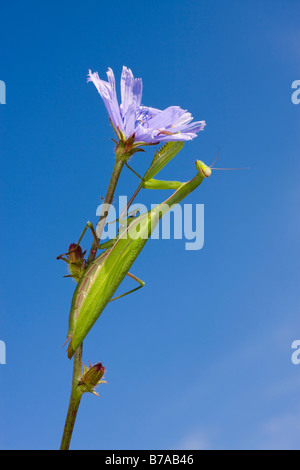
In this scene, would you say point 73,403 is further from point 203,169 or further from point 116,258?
point 203,169

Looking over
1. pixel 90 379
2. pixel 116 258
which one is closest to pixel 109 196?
pixel 116 258

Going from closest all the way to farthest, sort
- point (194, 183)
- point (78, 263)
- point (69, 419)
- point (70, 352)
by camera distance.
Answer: point (69, 419) → point (70, 352) → point (78, 263) → point (194, 183)

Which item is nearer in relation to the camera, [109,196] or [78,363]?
[78,363]

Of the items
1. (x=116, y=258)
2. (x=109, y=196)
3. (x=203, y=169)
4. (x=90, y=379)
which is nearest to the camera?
(x=90, y=379)

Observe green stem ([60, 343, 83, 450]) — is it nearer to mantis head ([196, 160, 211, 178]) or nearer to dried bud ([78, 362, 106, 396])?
dried bud ([78, 362, 106, 396])

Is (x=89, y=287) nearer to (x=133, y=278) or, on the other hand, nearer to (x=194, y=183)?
(x=133, y=278)

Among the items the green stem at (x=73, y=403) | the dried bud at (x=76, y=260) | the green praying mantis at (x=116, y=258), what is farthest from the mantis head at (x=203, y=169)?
the green stem at (x=73, y=403)

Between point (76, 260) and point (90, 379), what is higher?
point (76, 260)
